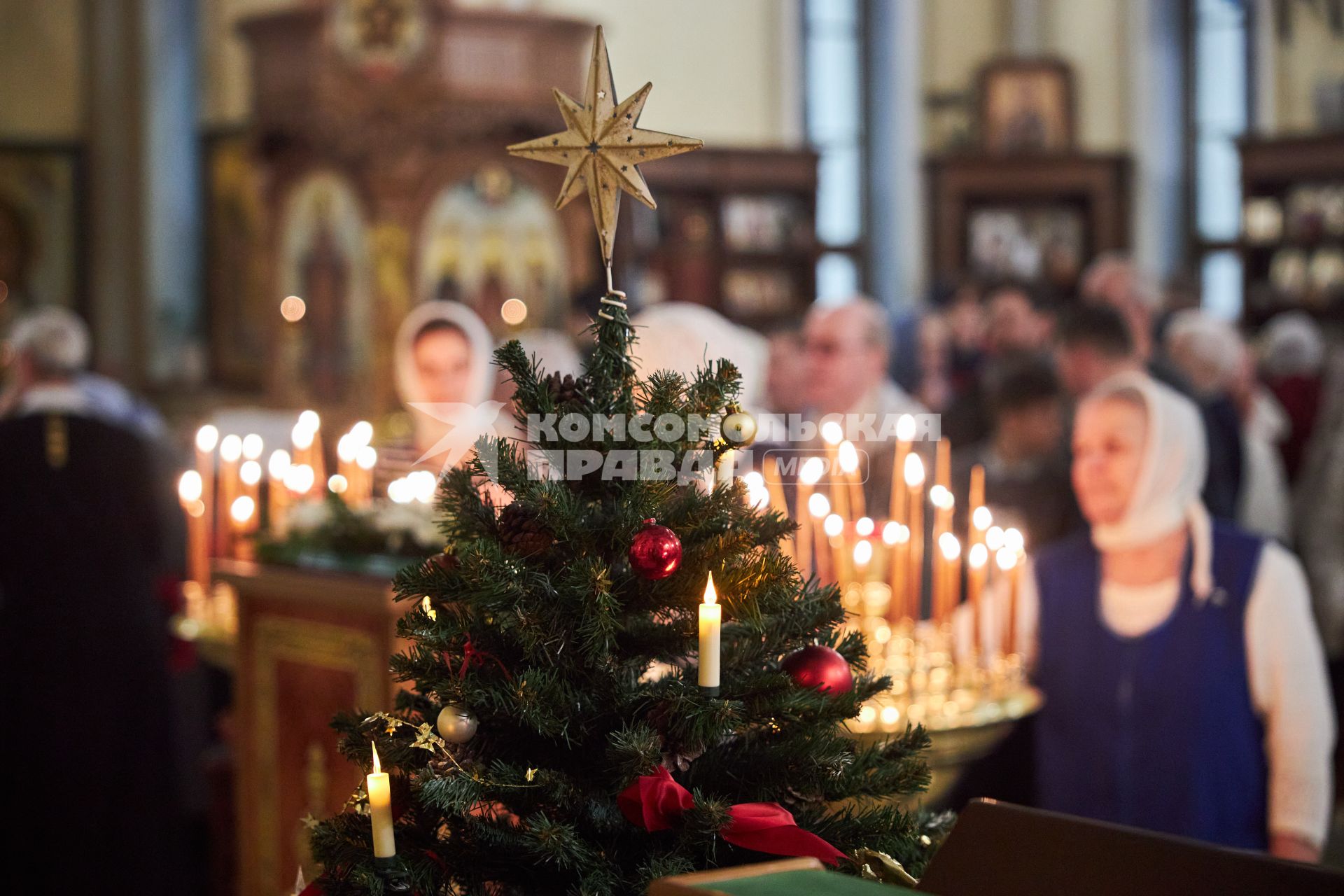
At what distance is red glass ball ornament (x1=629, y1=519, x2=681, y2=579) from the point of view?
1291mm

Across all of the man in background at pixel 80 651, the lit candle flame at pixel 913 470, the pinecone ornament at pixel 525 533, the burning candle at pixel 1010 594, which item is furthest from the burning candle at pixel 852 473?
the man in background at pixel 80 651

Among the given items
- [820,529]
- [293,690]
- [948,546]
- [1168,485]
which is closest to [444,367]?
[293,690]

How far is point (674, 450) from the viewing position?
1382 millimetres

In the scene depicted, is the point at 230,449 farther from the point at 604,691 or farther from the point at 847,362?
the point at 604,691

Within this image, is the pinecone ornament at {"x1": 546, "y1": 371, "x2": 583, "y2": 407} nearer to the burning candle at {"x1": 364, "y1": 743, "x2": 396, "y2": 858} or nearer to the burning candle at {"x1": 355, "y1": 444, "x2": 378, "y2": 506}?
the burning candle at {"x1": 364, "y1": 743, "x2": 396, "y2": 858}

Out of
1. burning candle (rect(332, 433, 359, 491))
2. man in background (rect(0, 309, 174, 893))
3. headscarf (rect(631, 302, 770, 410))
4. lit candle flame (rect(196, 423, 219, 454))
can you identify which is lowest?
man in background (rect(0, 309, 174, 893))

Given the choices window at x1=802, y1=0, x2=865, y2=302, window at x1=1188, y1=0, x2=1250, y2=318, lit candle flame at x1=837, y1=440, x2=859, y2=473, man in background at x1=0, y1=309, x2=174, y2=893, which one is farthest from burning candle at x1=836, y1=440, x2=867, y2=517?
window at x1=1188, y1=0, x2=1250, y2=318

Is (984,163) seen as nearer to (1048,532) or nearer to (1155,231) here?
(1155,231)

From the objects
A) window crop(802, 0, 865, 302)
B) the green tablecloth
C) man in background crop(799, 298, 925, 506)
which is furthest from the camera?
window crop(802, 0, 865, 302)

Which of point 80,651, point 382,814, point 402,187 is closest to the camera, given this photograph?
point 382,814

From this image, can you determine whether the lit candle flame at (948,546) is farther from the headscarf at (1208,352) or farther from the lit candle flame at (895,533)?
the headscarf at (1208,352)

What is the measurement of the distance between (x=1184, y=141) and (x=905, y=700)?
953cm

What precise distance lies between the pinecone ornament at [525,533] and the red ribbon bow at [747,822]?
23cm

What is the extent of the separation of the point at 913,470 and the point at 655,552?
5.64 ft
